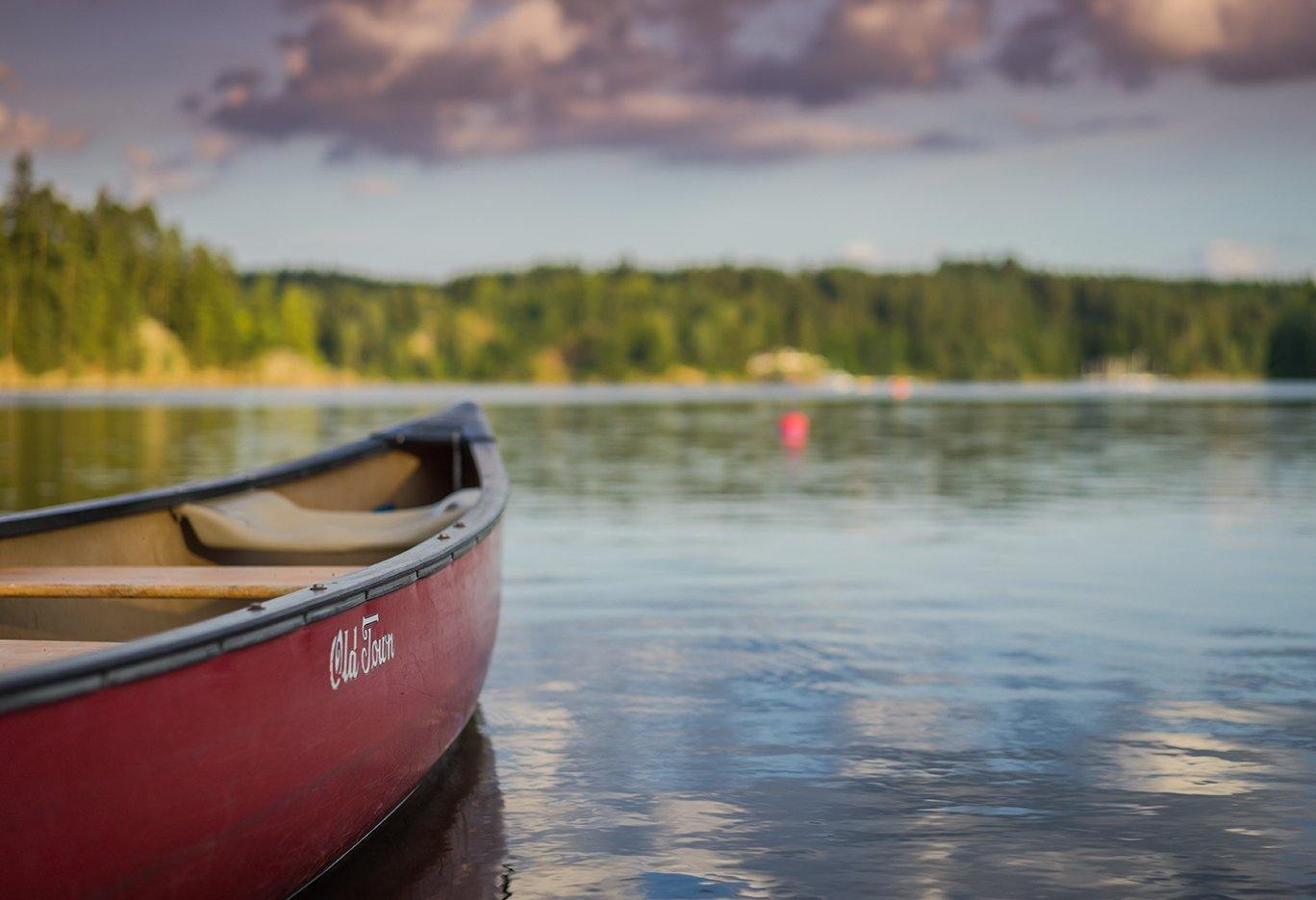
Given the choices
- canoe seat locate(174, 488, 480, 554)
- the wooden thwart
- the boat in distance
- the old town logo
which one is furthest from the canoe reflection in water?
canoe seat locate(174, 488, 480, 554)

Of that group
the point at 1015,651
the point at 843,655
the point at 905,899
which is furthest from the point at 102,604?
the point at 1015,651

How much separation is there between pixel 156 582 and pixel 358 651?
1.86 meters

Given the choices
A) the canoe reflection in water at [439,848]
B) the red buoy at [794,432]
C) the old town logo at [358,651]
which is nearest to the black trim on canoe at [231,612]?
the old town logo at [358,651]

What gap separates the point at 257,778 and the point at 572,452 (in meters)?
35.7

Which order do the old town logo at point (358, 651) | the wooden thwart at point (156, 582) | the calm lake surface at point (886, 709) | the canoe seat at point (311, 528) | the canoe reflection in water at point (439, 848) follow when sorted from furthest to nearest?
1. the canoe seat at point (311, 528)
2. the wooden thwart at point (156, 582)
3. the calm lake surface at point (886, 709)
4. the canoe reflection in water at point (439, 848)
5. the old town logo at point (358, 651)

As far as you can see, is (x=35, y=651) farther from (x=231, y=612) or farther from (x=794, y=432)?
(x=794, y=432)

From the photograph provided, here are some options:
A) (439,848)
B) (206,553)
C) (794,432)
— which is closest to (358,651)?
(439,848)

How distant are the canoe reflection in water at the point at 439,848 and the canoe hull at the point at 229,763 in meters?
0.17

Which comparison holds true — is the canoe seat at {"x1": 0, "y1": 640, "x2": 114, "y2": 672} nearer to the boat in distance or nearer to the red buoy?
the boat in distance

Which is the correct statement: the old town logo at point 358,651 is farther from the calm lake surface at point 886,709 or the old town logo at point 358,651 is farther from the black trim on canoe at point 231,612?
the calm lake surface at point 886,709

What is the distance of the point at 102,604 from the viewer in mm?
7711

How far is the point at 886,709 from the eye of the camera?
385 inches

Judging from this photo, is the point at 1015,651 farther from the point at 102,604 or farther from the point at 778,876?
the point at 102,604

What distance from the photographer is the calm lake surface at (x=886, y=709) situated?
685 centimetres
